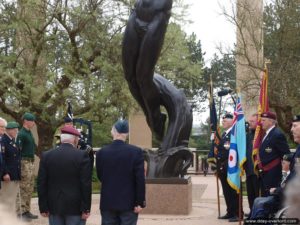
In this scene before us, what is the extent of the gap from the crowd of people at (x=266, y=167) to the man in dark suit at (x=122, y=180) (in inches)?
45.0

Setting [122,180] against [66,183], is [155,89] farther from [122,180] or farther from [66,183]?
[66,183]

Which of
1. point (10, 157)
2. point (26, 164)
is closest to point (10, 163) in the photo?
point (10, 157)

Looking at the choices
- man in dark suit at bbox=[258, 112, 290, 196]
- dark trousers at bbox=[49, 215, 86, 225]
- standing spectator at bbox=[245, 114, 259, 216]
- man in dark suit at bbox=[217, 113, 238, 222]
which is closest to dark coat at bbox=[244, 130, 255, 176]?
standing spectator at bbox=[245, 114, 259, 216]

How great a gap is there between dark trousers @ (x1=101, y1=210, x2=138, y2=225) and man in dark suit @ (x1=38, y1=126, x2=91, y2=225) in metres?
0.30

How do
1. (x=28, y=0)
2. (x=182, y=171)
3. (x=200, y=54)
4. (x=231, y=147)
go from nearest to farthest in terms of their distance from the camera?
1. (x=231, y=147)
2. (x=182, y=171)
3. (x=28, y=0)
4. (x=200, y=54)

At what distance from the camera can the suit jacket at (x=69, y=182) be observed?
587 cm

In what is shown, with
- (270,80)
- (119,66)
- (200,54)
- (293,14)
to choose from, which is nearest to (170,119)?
(119,66)

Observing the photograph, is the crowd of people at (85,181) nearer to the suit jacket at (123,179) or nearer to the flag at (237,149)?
the suit jacket at (123,179)

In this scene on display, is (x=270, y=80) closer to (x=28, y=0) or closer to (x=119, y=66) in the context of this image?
(x=119, y=66)

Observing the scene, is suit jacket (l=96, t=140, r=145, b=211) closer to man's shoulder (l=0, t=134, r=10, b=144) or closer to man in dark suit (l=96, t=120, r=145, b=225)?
man in dark suit (l=96, t=120, r=145, b=225)

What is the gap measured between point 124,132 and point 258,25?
59.1ft

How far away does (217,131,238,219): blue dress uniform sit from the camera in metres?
10.2

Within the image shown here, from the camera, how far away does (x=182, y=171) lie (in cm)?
1066

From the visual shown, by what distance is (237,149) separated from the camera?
9.05m
